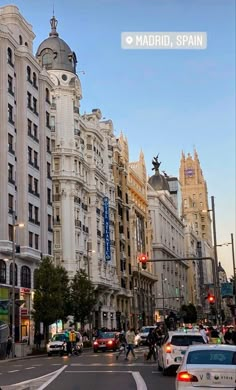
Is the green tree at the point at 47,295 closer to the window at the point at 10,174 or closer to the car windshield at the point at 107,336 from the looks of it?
the car windshield at the point at 107,336

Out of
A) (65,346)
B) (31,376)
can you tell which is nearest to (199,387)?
(31,376)

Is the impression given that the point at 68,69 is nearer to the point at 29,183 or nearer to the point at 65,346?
the point at 29,183

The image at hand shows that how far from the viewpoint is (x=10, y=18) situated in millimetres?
59656

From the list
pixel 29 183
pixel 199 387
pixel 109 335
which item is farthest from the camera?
pixel 29 183

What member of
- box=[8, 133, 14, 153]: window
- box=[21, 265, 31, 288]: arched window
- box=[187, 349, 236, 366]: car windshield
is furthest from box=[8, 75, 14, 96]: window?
box=[187, 349, 236, 366]: car windshield

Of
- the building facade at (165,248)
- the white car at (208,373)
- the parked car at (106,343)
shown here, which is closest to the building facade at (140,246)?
the building facade at (165,248)

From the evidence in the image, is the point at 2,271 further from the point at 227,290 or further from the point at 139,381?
the point at 139,381

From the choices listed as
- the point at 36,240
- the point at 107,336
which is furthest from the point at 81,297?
the point at 107,336

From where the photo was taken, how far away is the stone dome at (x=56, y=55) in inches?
3223

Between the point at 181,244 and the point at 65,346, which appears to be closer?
the point at 65,346

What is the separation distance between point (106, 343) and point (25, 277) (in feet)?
42.0

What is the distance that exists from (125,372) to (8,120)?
35.3 metres

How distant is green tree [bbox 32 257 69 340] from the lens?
50.7 m

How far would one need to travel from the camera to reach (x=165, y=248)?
139 metres
